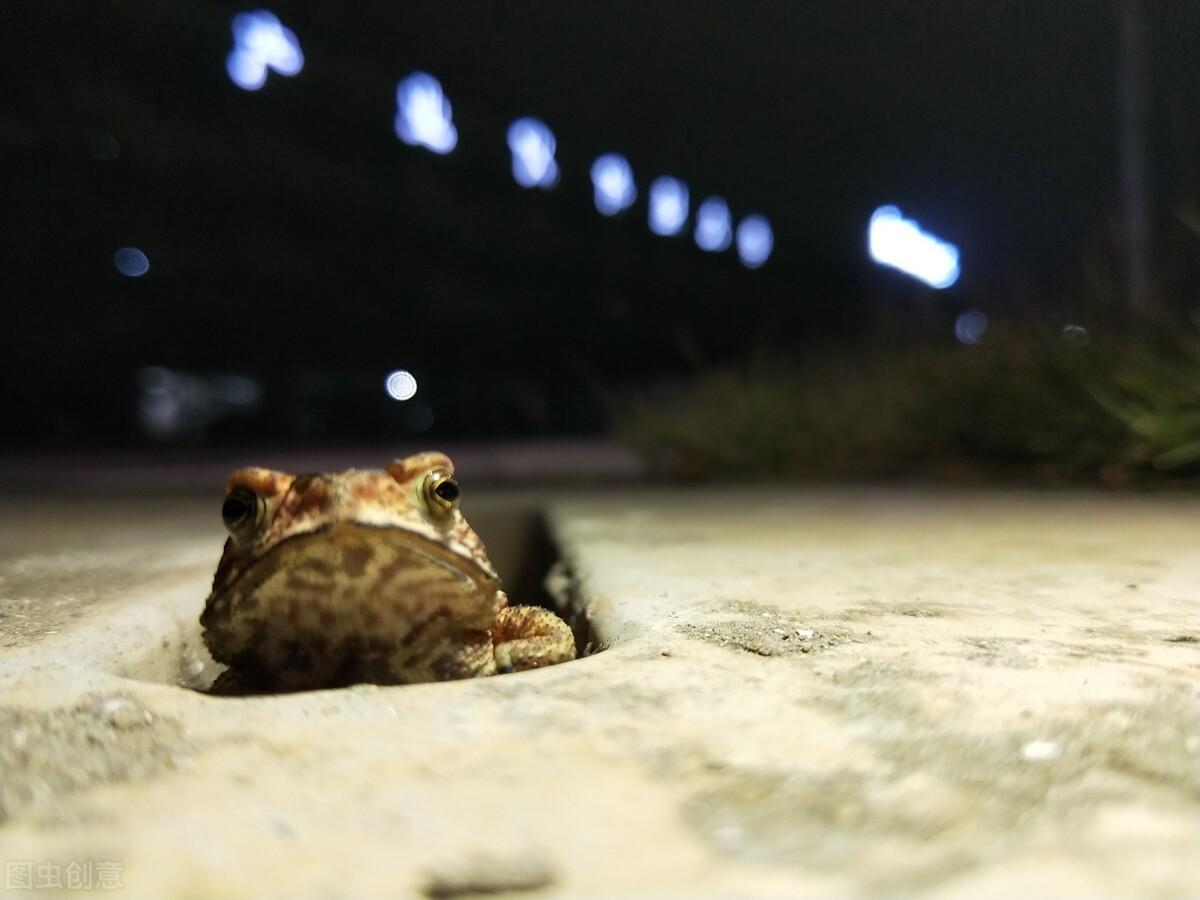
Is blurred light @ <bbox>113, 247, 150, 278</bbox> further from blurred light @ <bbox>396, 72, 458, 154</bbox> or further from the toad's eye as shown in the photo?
the toad's eye

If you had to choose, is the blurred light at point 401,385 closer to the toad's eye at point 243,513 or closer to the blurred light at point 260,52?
the blurred light at point 260,52

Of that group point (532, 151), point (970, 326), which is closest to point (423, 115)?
point (532, 151)

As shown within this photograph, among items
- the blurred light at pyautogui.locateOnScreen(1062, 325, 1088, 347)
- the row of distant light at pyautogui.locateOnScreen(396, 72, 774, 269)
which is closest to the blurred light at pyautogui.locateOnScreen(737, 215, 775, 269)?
the row of distant light at pyautogui.locateOnScreen(396, 72, 774, 269)

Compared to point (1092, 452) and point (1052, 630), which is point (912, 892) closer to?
point (1052, 630)

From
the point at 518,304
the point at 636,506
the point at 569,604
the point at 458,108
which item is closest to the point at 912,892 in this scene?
the point at 569,604

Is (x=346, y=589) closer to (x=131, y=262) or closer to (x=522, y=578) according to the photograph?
(x=522, y=578)

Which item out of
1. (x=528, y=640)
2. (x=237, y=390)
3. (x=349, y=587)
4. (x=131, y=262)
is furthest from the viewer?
(x=237, y=390)
